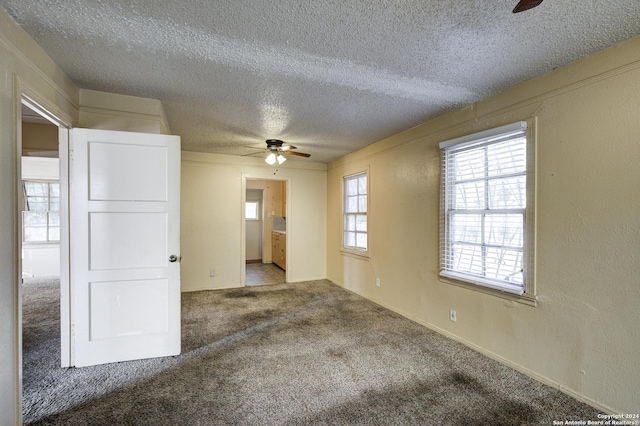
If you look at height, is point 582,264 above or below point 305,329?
above

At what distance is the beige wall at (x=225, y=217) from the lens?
4.97 meters

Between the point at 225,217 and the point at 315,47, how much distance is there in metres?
3.79

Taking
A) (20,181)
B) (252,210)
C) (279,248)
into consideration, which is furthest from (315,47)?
(252,210)

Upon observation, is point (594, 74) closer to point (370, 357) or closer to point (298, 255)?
point (370, 357)

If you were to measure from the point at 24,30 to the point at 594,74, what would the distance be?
3.64 m

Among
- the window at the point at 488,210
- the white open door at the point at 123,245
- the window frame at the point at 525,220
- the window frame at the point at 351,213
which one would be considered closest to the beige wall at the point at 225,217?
the window frame at the point at 351,213

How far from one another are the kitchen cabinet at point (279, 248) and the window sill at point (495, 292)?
12.8 ft

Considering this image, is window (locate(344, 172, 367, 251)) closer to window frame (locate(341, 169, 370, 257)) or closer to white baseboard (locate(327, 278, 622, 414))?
window frame (locate(341, 169, 370, 257))

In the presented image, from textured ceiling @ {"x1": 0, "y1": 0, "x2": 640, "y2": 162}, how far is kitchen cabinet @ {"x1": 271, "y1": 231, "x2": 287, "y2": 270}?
161 inches

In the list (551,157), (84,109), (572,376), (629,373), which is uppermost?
(84,109)

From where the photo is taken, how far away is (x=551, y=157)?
89.0 inches

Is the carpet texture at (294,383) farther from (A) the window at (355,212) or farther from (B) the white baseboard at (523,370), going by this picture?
(A) the window at (355,212)

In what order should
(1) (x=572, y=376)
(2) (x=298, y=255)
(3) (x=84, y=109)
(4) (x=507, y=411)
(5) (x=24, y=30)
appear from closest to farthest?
(5) (x=24, y=30), (4) (x=507, y=411), (1) (x=572, y=376), (3) (x=84, y=109), (2) (x=298, y=255)

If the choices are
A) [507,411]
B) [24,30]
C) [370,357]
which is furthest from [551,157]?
[24,30]
